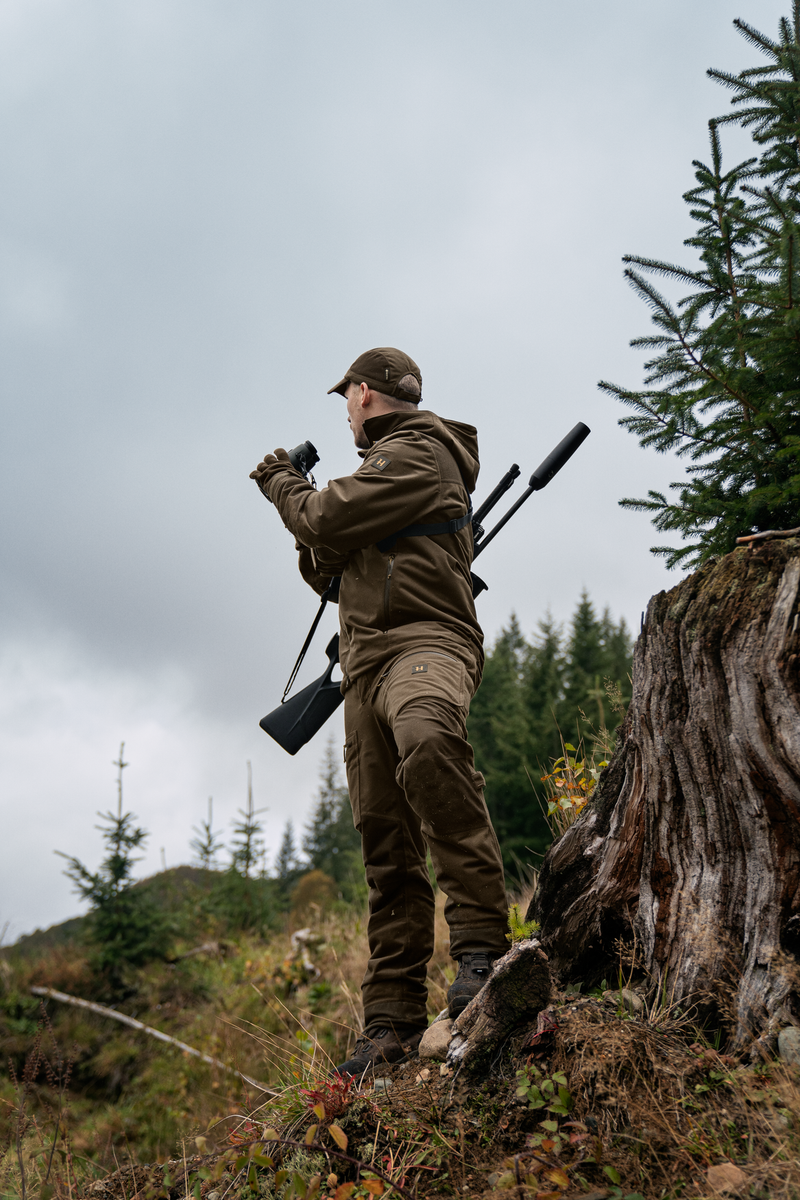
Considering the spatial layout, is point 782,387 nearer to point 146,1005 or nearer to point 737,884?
point 737,884

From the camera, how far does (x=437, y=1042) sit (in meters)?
2.70

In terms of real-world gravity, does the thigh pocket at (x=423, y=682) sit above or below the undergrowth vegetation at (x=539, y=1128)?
above

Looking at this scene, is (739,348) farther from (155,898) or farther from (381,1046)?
(155,898)

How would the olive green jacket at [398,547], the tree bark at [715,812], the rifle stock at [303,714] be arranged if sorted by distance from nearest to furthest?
the tree bark at [715,812]
the olive green jacket at [398,547]
the rifle stock at [303,714]

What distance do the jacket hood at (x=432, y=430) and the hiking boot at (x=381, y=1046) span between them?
2.39 m

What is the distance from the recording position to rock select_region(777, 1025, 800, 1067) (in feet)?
6.59

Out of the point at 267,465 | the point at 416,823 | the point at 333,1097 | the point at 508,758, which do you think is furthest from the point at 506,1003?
the point at 508,758

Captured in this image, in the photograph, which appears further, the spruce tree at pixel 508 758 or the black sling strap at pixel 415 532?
the spruce tree at pixel 508 758

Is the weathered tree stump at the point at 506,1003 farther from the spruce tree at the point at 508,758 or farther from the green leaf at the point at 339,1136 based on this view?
the spruce tree at the point at 508,758

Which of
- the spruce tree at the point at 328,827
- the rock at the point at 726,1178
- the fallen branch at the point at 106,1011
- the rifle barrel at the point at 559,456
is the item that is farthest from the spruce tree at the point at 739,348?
the spruce tree at the point at 328,827

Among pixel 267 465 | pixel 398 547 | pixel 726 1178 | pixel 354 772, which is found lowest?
pixel 726 1178

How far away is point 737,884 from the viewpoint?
2.40 metres

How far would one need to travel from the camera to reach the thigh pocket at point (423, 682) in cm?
303

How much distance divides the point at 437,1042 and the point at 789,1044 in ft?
3.82
